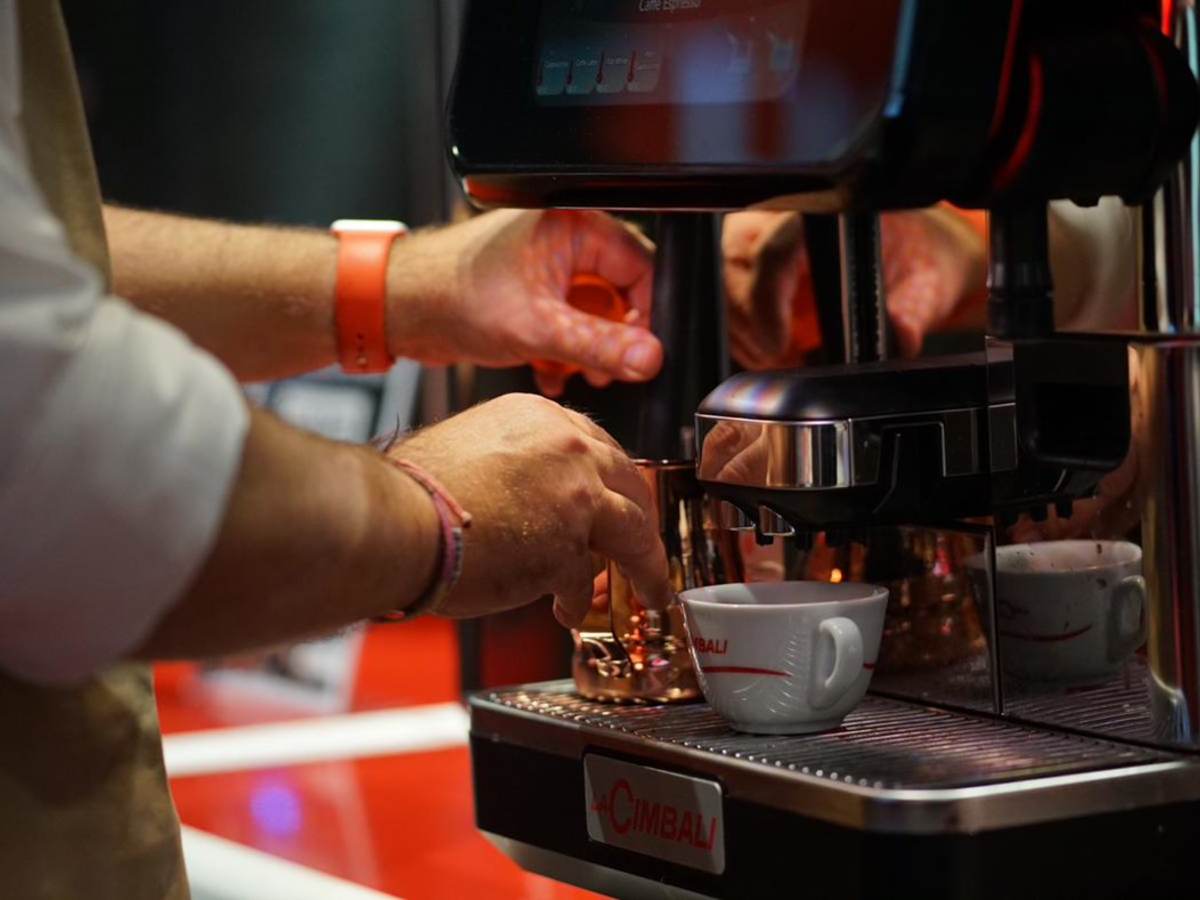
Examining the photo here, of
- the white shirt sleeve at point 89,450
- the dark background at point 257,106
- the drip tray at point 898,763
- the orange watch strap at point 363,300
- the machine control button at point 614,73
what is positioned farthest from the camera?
the dark background at point 257,106

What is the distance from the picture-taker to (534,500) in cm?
77

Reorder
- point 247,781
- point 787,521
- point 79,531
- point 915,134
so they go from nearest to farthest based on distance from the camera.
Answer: point 79,531 < point 915,134 < point 787,521 < point 247,781

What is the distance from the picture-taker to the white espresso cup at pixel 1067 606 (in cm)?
79

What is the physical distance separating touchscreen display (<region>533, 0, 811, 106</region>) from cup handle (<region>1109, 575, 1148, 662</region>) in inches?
9.9

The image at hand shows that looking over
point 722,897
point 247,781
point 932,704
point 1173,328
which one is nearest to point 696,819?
point 722,897

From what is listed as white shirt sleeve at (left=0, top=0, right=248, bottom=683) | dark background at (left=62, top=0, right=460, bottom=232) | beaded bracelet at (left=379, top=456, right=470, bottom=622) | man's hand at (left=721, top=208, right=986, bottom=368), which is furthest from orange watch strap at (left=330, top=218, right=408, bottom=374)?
dark background at (left=62, top=0, right=460, bottom=232)

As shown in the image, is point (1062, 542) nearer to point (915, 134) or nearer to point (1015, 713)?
point (1015, 713)

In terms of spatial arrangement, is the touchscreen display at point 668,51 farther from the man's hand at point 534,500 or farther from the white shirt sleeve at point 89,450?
the white shirt sleeve at point 89,450

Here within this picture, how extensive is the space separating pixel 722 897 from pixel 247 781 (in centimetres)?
73

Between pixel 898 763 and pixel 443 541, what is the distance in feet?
0.66

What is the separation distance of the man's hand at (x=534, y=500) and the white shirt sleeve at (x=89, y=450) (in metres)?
0.16

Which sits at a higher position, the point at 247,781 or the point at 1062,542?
the point at 1062,542

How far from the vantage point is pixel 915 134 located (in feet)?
2.28

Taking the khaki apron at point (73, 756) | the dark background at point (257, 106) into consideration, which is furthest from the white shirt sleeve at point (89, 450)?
the dark background at point (257, 106)
